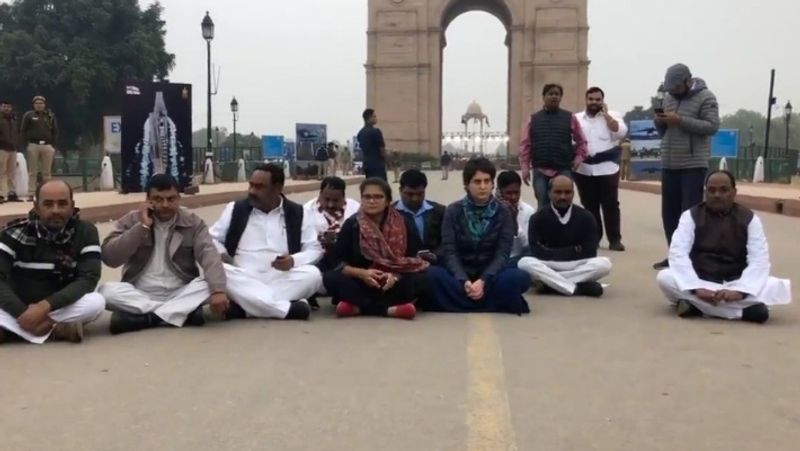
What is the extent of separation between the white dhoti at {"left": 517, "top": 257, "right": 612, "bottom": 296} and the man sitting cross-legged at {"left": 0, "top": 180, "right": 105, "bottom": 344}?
116 inches

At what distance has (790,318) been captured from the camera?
5504mm

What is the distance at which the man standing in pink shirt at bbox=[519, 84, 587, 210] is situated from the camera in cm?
869

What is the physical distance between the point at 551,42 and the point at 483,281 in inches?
1749

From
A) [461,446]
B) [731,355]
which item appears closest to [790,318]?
[731,355]

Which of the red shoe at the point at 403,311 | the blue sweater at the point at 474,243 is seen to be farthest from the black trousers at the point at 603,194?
the red shoe at the point at 403,311

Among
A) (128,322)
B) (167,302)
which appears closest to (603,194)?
(167,302)

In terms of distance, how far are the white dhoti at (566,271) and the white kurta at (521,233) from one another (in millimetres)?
333

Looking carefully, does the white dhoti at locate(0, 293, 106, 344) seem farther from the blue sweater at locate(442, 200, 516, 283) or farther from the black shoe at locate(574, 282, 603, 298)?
the black shoe at locate(574, 282, 603, 298)

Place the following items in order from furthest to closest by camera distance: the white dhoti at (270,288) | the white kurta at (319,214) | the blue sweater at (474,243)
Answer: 1. the white kurta at (319,214)
2. the blue sweater at (474,243)
3. the white dhoti at (270,288)

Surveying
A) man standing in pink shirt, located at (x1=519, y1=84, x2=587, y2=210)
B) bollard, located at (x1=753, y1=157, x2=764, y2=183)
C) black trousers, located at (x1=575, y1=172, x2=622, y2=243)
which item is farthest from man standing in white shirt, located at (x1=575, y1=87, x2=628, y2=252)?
bollard, located at (x1=753, y1=157, x2=764, y2=183)

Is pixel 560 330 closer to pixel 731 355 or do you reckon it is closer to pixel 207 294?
pixel 731 355

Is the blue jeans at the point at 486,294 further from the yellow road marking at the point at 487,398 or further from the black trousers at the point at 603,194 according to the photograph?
the black trousers at the point at 603,194

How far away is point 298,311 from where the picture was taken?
18.2 ft

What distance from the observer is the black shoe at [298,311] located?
5.56 meters
